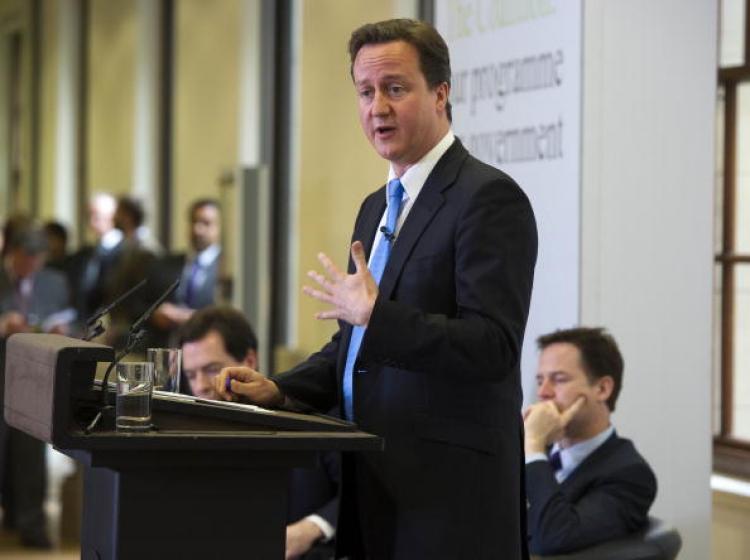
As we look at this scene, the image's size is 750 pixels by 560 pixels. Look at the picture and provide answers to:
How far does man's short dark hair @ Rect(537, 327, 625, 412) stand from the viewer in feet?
13.1

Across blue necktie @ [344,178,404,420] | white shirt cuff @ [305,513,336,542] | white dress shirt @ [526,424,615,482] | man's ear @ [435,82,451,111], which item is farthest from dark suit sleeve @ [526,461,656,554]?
man's ear @ [435,82,451,111]

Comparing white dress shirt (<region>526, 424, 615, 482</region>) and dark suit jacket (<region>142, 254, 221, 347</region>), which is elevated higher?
dark suit jacket (<region>142, 254, 221, 347</region>)

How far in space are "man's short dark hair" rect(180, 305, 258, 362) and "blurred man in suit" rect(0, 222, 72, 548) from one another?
139 inches

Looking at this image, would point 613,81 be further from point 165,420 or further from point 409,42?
point 165,420

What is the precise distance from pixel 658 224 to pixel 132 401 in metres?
2.77

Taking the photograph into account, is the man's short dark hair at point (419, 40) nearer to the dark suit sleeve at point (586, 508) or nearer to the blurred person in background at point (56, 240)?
the dark suit sleeve at point (586, 508)

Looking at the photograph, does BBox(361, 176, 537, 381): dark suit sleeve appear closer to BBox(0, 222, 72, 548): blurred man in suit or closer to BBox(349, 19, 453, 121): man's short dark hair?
BBox(349, 19, 453, 121): man's short dark hair

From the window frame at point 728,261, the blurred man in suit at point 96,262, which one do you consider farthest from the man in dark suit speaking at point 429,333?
the blurred man in suit at point 96,262

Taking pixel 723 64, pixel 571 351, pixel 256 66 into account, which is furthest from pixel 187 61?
pixel 571 351

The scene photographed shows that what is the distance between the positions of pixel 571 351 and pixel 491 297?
164 centimetres

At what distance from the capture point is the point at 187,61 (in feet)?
35.5

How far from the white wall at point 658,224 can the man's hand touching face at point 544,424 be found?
28.6 inches

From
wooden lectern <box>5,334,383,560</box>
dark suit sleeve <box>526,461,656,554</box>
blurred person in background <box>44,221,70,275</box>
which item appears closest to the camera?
wooden lectern <box>5,334,383,560</box>

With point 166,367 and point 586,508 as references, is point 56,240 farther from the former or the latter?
point 166,367
